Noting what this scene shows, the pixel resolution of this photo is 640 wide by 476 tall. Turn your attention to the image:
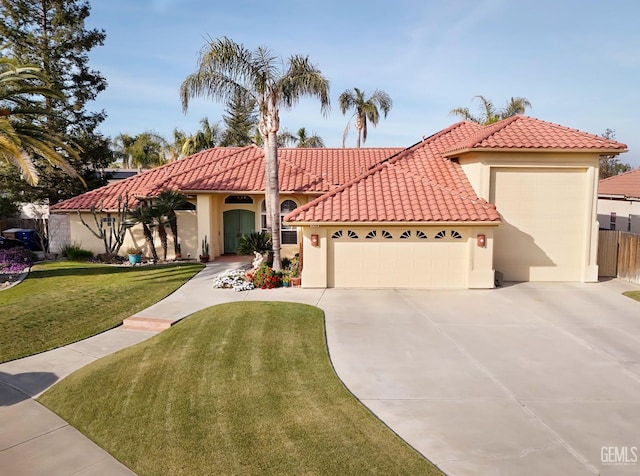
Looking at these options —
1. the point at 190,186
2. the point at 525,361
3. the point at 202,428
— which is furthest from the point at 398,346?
the point at 190,186

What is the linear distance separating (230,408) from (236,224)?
14.9 m

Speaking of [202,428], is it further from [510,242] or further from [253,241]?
[510,242]

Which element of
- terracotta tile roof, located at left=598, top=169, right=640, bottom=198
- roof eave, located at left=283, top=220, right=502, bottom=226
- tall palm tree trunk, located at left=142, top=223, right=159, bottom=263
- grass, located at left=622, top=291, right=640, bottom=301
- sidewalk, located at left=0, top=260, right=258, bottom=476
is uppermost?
terracotta tile roof, located at left=598, top=169, right=640, bottom=198

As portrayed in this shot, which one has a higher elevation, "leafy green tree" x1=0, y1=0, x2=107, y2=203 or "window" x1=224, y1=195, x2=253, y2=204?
"leafy green tree" x1=0, y1=0, x2=107, y2=203

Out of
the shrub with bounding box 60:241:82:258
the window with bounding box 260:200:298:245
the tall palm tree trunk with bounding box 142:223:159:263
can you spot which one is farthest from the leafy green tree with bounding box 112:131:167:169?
the window with bounding box 260:200:298:245

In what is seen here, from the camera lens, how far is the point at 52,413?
7.91 metres

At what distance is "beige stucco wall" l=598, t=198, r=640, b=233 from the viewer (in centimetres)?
2298

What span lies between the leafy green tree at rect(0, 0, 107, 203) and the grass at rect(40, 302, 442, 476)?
21.7m

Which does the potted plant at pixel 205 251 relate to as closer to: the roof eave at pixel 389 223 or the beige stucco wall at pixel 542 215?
the roof eave at pixel 389 223

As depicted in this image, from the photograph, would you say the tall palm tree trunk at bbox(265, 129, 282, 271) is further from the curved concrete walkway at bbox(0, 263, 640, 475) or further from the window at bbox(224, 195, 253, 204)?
the window at bbox(224, 195, 253, 204)

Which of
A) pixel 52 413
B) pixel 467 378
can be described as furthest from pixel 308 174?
pixel 52 413

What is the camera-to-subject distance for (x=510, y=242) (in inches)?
642

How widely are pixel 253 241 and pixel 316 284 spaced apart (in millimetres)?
3564

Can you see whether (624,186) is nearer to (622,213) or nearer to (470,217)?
(622,213)
